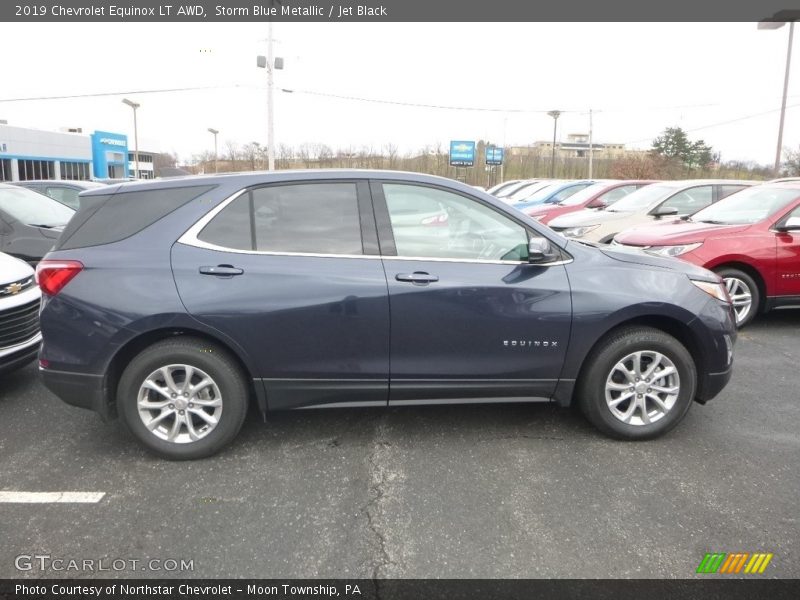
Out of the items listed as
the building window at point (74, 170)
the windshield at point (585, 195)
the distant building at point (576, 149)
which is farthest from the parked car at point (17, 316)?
the building window at point (74, 170)

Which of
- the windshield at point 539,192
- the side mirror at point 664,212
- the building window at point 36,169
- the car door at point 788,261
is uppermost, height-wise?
the building window at point 36,169

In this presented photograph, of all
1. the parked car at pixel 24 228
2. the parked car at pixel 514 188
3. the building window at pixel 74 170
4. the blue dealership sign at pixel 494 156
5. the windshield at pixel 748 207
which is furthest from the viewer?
the building window at pixel 74 170

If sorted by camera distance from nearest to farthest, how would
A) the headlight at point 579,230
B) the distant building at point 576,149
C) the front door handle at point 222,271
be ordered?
the front door handle at point 222,271 → the headlight at point 579,230 → the distant building at point 576,149

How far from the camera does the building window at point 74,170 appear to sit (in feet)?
183

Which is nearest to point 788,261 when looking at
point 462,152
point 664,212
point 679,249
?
point 679,249

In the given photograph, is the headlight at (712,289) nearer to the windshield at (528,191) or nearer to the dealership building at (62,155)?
the windshield at (528,191)

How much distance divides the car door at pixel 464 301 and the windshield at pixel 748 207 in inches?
175

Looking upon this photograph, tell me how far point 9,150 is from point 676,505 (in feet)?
182

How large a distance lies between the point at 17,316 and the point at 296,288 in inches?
102

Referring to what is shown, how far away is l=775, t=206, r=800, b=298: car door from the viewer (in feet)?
20.6

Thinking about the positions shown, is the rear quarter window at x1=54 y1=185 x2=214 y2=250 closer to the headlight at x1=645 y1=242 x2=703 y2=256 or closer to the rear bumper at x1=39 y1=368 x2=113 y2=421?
the rear bumper at x1=39 y1=368 x2=113 y2=421

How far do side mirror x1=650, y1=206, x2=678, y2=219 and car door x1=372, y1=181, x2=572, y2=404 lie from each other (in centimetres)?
594

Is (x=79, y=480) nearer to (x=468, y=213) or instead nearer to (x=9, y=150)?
(x=468, y=213)

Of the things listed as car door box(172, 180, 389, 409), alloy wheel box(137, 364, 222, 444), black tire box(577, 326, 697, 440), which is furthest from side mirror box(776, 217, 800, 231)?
alloy wheel box(137, 364, 222, 444)
